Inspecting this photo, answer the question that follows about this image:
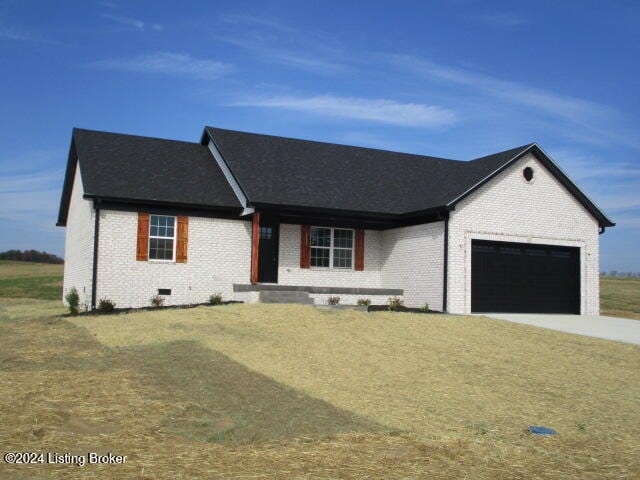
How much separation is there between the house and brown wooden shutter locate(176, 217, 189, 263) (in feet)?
0.11

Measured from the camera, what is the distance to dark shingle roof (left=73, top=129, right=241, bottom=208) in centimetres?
2016

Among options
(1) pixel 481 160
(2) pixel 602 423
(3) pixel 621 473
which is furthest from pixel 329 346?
(1) pixel 481 160

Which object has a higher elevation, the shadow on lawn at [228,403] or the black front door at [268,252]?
the black front door at [268,252]

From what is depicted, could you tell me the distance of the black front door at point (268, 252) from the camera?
21656mm

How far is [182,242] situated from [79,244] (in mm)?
4339

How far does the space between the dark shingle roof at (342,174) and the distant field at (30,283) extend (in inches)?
517

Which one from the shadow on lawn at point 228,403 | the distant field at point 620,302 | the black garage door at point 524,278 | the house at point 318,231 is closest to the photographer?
the shadow on lawn at point 228,403

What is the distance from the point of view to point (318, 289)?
21.3 m

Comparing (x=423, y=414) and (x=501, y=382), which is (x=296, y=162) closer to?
(x=501, y=382)

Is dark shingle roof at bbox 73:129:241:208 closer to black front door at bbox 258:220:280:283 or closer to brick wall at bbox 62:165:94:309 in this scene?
brick wall at bbox 62:165:94:309

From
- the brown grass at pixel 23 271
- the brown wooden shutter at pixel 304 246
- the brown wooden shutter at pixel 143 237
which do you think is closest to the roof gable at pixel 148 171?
the brown wooden shutter at pixel 143 237

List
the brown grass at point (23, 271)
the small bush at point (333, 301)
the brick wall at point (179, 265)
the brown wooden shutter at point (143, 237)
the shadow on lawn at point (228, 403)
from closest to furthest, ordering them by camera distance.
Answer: the shadow on lawn at point (228, 403), the brick wall at point (179, 265), the brown wooden shutter at point (143, 237), the small bush at point (333, 301), the brown grass at point (23, 271)

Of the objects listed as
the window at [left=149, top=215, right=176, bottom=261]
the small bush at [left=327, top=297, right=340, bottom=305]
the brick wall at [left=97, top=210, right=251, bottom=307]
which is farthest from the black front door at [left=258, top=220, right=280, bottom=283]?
the window at [left=149, top=215, right=176, bottom=261]

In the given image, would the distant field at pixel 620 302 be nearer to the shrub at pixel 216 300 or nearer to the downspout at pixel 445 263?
the downspout at pixel 445 263
